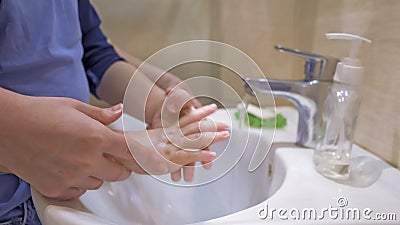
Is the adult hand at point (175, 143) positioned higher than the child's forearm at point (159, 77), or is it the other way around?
the child's forearm at point (159, 77)

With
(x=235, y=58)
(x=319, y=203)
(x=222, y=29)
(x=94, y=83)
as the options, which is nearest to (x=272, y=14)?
(x=222, y=29)

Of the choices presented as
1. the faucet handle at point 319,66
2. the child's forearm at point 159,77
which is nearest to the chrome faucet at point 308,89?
the faucet handle at point 319,66

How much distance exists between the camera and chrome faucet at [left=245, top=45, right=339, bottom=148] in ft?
1.71

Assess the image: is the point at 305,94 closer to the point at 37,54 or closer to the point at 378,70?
the point at 378,70

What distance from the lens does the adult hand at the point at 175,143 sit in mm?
378

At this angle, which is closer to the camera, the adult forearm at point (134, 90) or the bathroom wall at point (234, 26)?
the adult forearm at point (134, 90)

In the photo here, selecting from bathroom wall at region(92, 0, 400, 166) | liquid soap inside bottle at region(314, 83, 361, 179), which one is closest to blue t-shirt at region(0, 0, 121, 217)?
bathroom wall at region(92, 0, 400, 166)

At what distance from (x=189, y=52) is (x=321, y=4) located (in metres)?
0.26

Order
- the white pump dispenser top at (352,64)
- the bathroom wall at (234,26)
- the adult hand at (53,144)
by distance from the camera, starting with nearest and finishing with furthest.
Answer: the adult hand at (53,144) < the white pump dispenser top at (352,64) < the bathroom wall at (234,26)

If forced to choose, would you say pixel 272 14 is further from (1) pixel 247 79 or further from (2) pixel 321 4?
(1) pixel 247 79

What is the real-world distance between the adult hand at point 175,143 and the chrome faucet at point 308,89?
0.09 meters

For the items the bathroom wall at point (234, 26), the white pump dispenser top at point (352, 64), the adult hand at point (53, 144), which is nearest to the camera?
the adult hand at point (53, 144)

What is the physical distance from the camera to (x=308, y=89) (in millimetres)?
532

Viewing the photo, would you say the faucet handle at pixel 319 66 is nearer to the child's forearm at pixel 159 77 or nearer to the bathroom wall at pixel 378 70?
the bathroom wall at pixel 378 70
